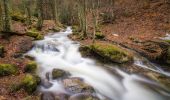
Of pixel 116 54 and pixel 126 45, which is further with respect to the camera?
pixel 126 45

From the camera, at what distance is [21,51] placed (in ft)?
53.1

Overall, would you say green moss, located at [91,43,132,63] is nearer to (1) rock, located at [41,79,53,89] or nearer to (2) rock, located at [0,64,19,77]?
(1) rock, located at [41,79,53,89]

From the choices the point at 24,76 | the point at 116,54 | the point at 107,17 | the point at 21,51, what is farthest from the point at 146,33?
the point at 24,76

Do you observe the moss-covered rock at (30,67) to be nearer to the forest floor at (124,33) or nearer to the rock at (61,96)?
the forest floor at (124,33)

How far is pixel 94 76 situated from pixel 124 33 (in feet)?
41.5

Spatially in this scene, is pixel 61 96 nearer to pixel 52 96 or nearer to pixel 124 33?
pixel 52 96

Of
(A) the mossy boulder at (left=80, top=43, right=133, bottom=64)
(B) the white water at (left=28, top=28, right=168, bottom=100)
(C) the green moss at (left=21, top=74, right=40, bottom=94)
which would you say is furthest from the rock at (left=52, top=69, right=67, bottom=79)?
(A) the mossy boulder at (left=80, top=43, right=133, bottom=64)

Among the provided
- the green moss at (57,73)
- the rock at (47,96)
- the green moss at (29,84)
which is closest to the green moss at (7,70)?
the green moss at (29,84)

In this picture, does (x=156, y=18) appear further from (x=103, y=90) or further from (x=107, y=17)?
→ (x=103, y=90)

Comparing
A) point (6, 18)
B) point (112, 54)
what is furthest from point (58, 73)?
point (6, 18)

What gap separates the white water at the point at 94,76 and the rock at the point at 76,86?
32 centimetres

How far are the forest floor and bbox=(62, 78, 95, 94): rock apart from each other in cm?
227

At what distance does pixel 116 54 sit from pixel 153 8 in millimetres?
18955

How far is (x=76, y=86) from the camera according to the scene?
11594 mm
